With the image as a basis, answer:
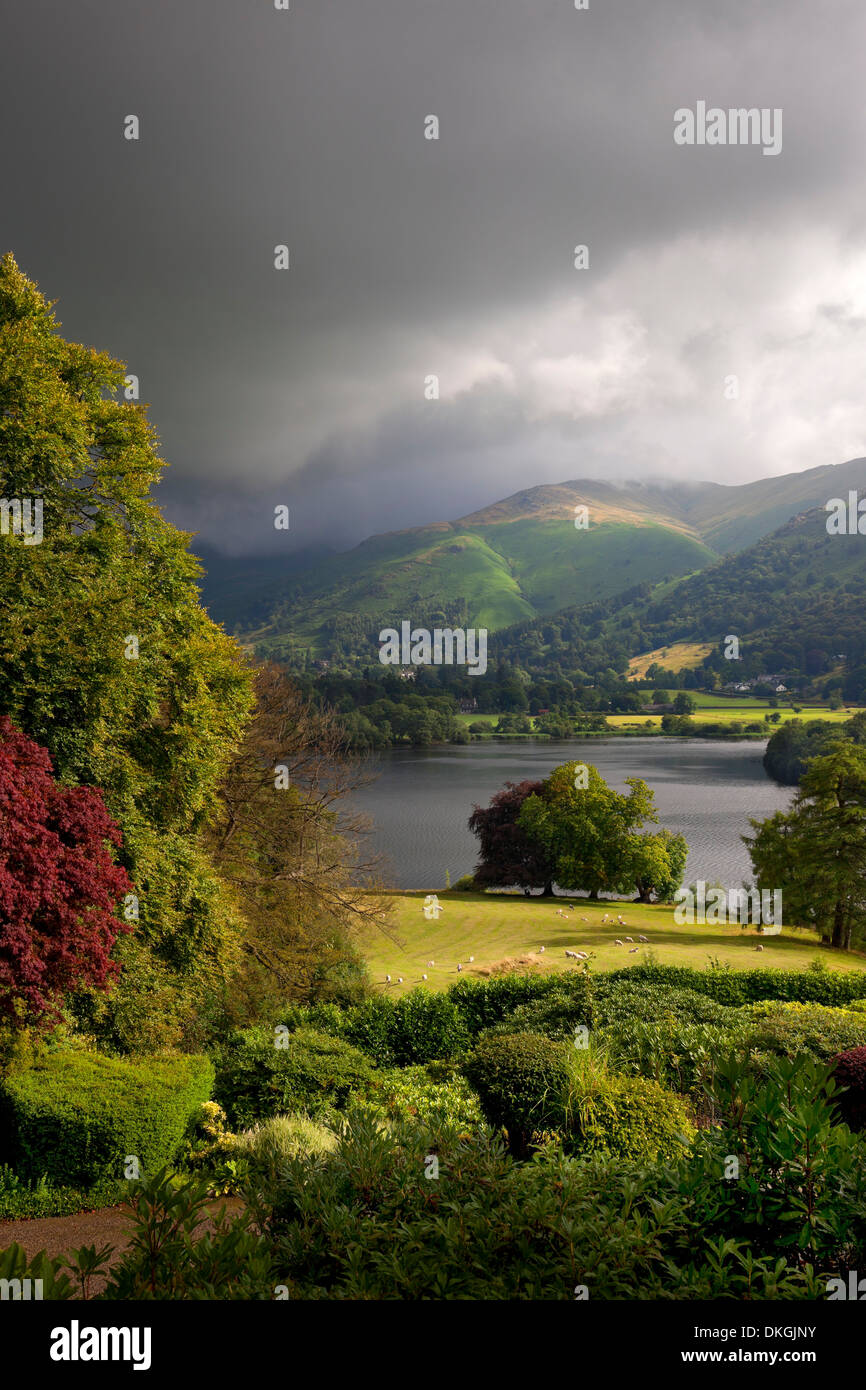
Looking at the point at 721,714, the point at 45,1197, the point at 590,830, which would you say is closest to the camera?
the point at 45,1197

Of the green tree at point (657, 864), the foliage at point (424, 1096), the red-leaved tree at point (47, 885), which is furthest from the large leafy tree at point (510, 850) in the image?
the red-leaved tree at point (47, 885)

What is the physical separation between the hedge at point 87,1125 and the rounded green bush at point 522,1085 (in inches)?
153

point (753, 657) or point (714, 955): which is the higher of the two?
point (753, 657)

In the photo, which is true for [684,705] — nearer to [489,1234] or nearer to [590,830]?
[590,830]

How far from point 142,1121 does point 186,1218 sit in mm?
6145

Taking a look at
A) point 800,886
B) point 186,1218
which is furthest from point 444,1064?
point 800,886

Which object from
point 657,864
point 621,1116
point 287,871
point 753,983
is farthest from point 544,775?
point 621,1116

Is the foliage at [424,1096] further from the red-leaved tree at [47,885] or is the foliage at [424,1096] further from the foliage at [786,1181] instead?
the foliage at [786,1181]

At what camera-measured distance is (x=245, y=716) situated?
15914 mm

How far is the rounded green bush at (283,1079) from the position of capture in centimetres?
1098

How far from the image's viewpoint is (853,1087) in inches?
317

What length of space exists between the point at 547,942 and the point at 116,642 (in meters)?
22.3
